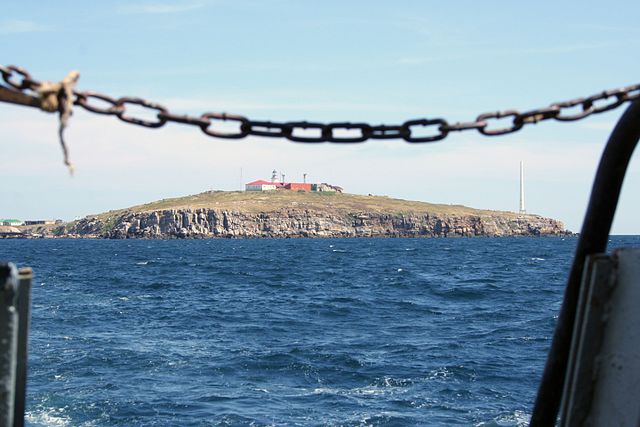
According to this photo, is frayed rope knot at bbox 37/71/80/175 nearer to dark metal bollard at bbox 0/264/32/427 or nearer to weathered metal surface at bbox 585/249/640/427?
dark metal bollard at bbox 0/264/32/427

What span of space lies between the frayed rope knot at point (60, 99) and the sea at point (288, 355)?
15.2 metres

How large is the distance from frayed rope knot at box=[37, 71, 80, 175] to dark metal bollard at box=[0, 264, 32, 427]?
1.97 ft

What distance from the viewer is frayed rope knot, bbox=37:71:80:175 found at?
11.4ft

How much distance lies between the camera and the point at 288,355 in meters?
26.3

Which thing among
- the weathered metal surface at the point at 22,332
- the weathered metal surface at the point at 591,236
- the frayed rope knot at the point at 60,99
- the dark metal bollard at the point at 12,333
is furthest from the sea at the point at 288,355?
the frayed rope knot at the point at 60,99

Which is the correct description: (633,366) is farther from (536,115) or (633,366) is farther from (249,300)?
(249,300)

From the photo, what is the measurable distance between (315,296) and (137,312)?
1227 cm

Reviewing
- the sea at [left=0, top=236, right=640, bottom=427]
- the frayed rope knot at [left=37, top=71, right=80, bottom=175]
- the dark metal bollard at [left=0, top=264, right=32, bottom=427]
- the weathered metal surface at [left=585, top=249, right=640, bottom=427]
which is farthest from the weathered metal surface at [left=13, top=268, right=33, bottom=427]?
the sea at [left=0, top=236, right=640, bottom=427]

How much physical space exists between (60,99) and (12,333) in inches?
40.4

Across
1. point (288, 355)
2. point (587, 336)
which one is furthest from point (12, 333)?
point (288, 355)

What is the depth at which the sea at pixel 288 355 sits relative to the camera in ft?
62.2

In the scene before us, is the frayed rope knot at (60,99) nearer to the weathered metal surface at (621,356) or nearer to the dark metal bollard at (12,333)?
the dark metal bollard at (12,333)

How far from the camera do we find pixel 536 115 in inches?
150

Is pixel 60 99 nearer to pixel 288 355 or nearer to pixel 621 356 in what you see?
pixel 621 356
